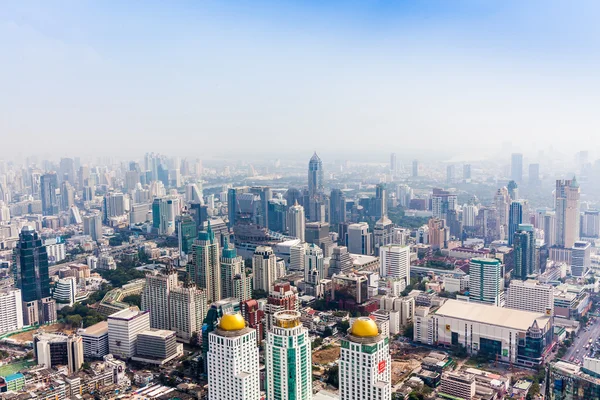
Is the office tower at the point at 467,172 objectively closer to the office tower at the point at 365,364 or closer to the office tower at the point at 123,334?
the office tower at the point at 123,334

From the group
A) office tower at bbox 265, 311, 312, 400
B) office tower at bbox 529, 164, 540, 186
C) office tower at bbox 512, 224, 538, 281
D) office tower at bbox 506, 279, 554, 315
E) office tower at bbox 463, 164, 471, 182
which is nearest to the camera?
office tower at bbox 265, 311, 312, 400

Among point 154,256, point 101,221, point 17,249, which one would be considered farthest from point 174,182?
point 17,249

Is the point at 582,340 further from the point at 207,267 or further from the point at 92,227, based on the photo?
the point at 92,227

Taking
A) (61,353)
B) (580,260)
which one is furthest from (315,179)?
(61,353)

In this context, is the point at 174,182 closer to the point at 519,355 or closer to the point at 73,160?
the point at 73,160

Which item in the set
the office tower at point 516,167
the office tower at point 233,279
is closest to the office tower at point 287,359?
the office tower at point 233,279

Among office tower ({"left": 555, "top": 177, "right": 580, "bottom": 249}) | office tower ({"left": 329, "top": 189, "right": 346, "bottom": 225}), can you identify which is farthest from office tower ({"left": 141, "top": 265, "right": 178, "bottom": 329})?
office tower ({"left": 555, "top": 177, "right": 580, "bottom": 249})

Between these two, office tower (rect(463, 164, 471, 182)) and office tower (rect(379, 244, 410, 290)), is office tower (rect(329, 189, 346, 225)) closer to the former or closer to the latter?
office tower (rect(463, 164, 471, 182))

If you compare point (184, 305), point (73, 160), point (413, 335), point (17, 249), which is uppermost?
point (73, 160)
